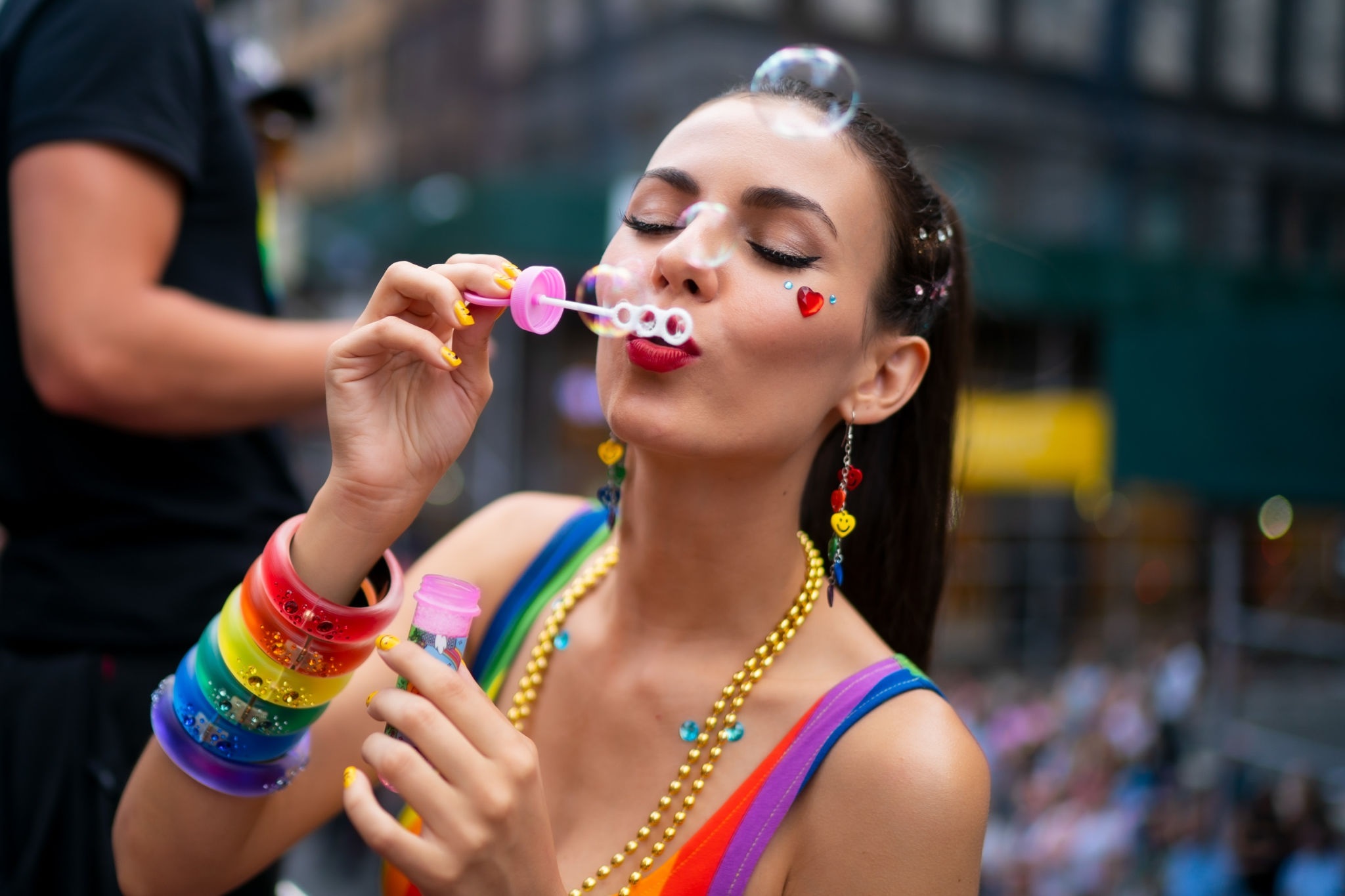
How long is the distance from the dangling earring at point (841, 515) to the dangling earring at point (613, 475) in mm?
343

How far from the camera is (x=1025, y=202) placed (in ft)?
49.5

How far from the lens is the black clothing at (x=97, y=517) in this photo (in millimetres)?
1568

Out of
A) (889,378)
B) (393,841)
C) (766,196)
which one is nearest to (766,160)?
(766,196)

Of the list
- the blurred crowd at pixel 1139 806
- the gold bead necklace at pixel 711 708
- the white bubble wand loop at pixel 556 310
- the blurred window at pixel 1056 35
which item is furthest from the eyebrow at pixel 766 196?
the blurred window at pixel 1056 35

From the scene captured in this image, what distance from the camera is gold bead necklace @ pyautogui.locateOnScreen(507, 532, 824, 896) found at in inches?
60.1

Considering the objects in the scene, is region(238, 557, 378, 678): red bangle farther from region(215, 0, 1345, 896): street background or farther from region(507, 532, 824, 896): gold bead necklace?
region(215, 0, 1345, 896): street background

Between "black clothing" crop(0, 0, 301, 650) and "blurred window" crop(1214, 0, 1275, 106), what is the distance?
52.1 ft

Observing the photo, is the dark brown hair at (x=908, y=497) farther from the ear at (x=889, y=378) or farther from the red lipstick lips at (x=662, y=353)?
the red lipstick lips at (x=662, y=353)

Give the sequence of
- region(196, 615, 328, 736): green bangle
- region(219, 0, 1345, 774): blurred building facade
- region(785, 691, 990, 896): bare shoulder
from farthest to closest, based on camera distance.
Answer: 1. region(219, 0, 1345, 774): blurred building facade
2. region(785, 691, 990, 896): bare shoulder
3. region(196, 615, 328, 736): green bangle

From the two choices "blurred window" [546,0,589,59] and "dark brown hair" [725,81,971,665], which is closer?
"dark brown hair" [725,81,971,665]

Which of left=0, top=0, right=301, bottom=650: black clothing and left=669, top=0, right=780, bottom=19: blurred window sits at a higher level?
left=0, top=0, right=301, bottom=650: black clothing

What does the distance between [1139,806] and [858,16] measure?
34.3ft

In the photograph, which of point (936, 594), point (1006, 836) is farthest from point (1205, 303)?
point (936, 594)

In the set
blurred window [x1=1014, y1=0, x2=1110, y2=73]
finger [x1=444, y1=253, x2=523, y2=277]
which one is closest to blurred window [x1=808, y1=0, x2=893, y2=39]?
blurred window [x1=1014, y1=0, x2=1110, y2=73]
